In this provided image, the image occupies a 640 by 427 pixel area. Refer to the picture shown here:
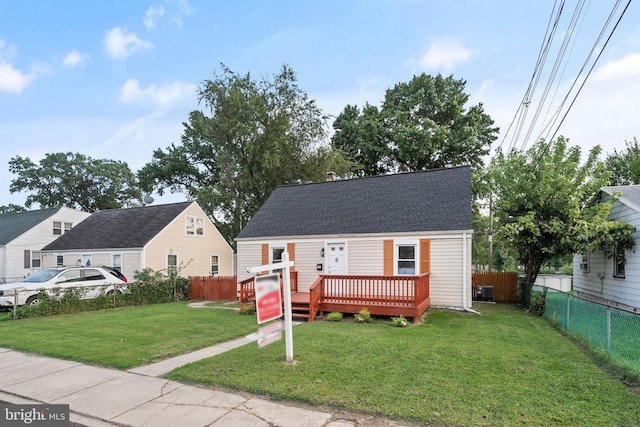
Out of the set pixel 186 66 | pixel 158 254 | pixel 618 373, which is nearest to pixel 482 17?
pixel 618 373

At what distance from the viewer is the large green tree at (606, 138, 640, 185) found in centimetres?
2364

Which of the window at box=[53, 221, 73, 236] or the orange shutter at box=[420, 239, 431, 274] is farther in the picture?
the window at box=[53, 221, 73, 236]

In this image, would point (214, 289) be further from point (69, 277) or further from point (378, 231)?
point (378, 231)

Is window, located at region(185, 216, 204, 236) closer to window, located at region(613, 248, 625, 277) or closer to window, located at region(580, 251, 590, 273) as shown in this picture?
window, located at region(580, 251, 590, 273)

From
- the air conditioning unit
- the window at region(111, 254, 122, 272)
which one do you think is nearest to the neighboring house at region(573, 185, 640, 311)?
the air conditioning unit

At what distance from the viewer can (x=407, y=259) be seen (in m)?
12.6

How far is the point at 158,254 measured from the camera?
64.3 ft

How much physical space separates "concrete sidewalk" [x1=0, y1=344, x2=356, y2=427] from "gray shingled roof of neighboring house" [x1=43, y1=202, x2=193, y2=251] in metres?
14.2

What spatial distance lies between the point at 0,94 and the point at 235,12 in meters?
11.4

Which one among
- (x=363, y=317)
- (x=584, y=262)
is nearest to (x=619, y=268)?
(x=584, y=262)

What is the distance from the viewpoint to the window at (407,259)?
40.9 ft

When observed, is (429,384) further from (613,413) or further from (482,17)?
(482,17)

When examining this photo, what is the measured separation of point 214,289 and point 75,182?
113ft

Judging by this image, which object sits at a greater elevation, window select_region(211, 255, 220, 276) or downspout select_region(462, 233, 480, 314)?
downspout select_region(462, 233, 480, 314)
